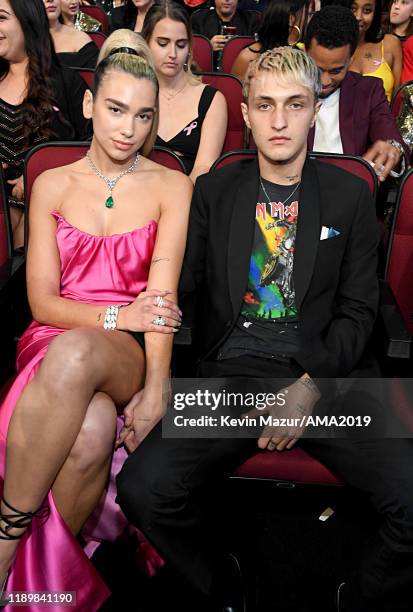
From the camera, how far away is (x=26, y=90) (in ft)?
7.88

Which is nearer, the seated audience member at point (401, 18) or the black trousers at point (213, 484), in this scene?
the black trousers at point (213, 484)

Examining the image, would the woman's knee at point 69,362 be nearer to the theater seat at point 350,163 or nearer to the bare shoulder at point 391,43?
the theater seat at point 350,163

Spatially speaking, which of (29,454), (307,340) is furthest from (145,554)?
(307,340)

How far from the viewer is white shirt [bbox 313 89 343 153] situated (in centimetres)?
255

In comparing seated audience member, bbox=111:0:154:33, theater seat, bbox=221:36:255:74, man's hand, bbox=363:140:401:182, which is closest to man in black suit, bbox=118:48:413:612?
man's hand, bbox=363:140:401:182

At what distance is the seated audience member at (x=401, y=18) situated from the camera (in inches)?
165

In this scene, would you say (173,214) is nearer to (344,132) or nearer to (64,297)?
(64,297)

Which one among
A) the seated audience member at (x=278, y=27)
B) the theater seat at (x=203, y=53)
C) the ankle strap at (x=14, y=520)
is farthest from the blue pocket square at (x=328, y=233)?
the theater seat at (x=203, y=53)

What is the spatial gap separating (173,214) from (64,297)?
367 mm

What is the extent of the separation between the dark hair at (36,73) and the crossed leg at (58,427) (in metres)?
1.08

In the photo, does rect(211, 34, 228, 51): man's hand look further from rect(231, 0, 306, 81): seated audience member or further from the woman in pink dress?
the woman in pink dress

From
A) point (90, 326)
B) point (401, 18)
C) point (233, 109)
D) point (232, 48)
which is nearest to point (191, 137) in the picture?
point (233, 109)

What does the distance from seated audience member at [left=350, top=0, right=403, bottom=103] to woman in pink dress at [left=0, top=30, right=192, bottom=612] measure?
2073mm

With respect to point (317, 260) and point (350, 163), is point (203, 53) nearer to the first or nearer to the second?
point (350, 163)
